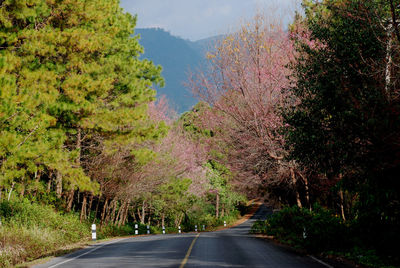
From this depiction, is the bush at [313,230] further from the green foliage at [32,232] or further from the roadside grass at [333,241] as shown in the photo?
the green foliage at [32,232]

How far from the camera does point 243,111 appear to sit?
22.3 meters

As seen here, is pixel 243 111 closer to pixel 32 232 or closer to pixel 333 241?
pixel 333 241

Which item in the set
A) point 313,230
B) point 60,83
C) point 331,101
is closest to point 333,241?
point 313,230

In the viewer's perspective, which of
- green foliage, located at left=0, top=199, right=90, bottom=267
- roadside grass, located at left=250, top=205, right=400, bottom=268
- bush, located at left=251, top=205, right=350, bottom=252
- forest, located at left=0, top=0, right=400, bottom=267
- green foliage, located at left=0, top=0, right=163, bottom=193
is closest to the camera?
forest, located at left=0, top=0, right=400, bottom=267

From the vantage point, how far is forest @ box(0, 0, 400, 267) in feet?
38.2

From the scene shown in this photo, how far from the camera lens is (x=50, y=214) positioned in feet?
67.8

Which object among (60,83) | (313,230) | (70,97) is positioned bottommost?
(313,230)

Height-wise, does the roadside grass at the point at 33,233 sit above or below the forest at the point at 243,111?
below

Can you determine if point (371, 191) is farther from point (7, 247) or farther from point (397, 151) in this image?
point (7, 247)

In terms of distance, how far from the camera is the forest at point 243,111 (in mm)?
A: 11641

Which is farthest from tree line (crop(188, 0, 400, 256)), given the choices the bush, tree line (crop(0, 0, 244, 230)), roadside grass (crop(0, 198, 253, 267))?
roadside grass (crop(0, 198, 253, 267))

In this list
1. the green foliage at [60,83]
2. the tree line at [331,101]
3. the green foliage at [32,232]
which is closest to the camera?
the tree line at [331,101]

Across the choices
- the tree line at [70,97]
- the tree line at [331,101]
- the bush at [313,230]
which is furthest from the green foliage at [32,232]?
the bush at [313,230]

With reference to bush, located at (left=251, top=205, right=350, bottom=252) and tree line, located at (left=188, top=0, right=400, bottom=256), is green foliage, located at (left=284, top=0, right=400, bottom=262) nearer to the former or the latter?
tree line, located at (left=188, top=0, right=400, bottom=256)
